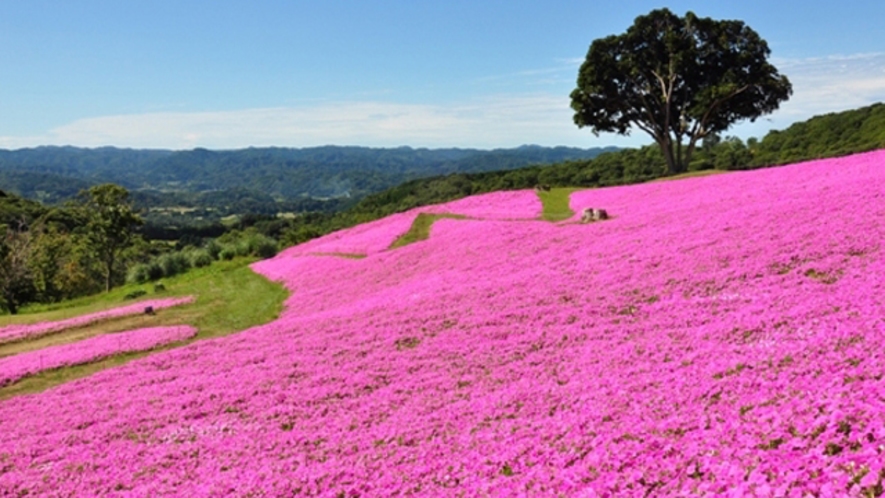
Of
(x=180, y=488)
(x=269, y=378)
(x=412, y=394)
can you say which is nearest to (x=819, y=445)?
(x=412, y=394)

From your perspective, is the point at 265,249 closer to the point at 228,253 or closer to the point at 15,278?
the point at 228,253

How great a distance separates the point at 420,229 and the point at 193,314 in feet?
65.0

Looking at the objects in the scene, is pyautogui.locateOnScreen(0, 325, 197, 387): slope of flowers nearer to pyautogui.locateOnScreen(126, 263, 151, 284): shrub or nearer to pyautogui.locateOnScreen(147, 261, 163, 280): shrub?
pyautogui.locateOnScreen(147, 261, 163, 280): shrub

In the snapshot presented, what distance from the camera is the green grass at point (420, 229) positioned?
145 feet

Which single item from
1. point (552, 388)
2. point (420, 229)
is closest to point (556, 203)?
point (420, 229)

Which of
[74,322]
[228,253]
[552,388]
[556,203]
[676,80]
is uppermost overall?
[676,80]

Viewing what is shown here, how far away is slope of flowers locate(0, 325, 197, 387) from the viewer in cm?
2252

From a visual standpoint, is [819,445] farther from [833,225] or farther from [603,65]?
[603,65]

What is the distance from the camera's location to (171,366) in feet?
69.7

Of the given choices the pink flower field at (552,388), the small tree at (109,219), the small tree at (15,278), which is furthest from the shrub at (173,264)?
the pink flower field at (552,388)

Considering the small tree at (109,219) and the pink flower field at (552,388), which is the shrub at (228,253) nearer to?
the small tree at (109,219)

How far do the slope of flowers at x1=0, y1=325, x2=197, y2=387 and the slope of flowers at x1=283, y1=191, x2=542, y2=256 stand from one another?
17296 millimetres

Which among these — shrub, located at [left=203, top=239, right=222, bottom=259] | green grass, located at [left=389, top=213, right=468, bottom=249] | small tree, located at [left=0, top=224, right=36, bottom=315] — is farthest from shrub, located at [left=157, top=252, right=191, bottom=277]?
green grass, located at [left=389, top=213, right=468, bottom=249]

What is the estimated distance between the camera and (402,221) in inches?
2044
